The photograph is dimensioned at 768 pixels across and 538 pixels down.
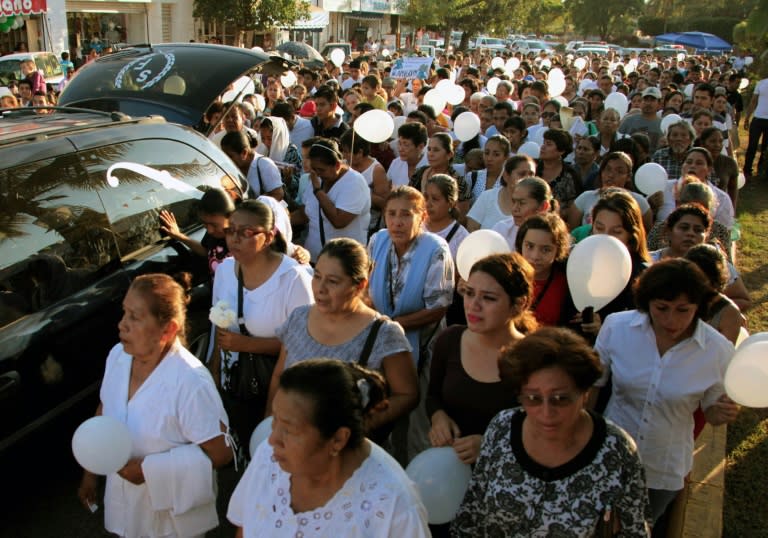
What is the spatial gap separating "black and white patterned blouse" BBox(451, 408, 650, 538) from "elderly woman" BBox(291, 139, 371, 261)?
3176 mm

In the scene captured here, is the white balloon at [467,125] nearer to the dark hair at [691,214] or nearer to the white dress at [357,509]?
the dark hair at [691,214]

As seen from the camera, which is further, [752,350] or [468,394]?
[468,394]

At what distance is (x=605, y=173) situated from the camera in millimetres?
5676

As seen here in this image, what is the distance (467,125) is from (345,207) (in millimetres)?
3040

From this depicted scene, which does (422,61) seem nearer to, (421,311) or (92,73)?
(92,73)

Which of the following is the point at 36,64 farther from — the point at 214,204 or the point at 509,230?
the point at 509,230

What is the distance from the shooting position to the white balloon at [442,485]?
8.11 ft

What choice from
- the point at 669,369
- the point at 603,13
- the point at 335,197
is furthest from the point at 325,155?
the point at 603,13

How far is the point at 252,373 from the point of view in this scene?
3449 mm

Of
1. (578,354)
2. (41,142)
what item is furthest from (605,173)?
(41,142)

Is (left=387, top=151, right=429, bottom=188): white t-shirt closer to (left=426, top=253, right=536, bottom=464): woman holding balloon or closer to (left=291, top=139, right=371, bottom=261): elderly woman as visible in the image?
(left=291, top=139, right=371, bottom=261): elderly woman

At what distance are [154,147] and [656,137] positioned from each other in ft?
24.4

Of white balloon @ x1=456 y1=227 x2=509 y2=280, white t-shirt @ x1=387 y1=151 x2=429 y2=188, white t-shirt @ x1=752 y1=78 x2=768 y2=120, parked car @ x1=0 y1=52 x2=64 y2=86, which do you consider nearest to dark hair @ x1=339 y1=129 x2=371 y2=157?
white t-shirt @ x1=387 y1=151 x2=429 y2=188

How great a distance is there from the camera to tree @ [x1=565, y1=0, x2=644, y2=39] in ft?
243
